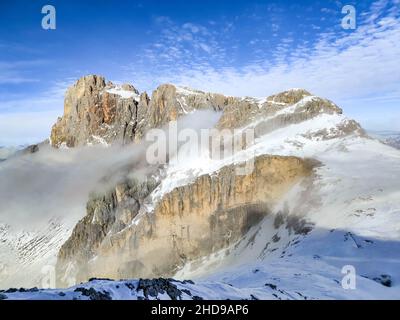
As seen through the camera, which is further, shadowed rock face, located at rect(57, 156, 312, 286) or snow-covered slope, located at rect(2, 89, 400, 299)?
shadowed rock face, located at rect(57, 156, 312, 286)

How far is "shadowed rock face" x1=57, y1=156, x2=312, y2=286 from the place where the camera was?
112m

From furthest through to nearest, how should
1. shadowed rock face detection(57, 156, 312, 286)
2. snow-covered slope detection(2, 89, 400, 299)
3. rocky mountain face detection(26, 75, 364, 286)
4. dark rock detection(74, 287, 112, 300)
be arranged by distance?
rocky mountain face detection(26, 75, 364, 286) < shadowed rock face detection(57, 156, 312, 286) < snow-covered slope detection(2, 89, 400, 299) < dark rock detection(74, 287, 112, 300)

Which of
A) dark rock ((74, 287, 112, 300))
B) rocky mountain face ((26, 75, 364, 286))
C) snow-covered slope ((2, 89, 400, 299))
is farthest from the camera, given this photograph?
rocky mountain face ((26, 75, 364, 286))

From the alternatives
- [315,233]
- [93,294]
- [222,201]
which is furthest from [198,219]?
[93,294]

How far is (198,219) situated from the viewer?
129375 millimetres

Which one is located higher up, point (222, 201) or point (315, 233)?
→ point (315, 233)

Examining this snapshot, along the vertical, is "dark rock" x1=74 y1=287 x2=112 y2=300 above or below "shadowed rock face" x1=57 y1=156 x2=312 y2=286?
above

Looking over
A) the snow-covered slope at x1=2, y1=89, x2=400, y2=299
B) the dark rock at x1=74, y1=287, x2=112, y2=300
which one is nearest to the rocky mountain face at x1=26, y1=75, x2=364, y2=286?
the snow-covered slope at x1=2, y1=89, x2=400, y2=299

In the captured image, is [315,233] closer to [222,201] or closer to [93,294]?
[93,294]

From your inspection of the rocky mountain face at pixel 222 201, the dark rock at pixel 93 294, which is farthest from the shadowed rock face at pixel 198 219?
the dark rock at pixel 93 294

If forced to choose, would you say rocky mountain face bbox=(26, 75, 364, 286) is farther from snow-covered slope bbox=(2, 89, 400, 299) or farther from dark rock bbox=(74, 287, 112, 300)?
dark rock bbox=(74, 287, 112, 300)

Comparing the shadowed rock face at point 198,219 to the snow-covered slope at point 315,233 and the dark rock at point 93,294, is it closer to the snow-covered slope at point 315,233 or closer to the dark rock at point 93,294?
the snow-covered slope at point 315,233
